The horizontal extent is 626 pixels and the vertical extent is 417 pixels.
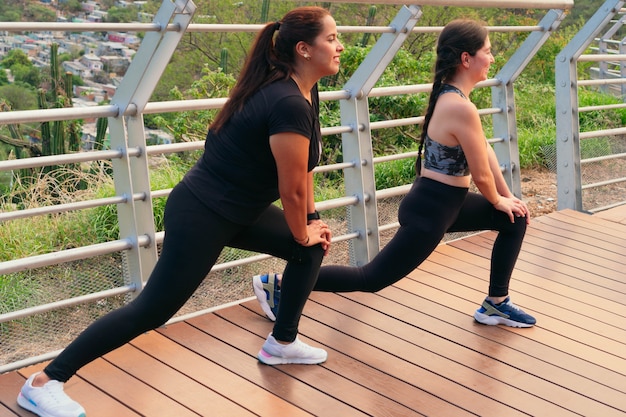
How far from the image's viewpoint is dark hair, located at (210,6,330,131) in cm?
328

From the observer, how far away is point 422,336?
13.9 feet

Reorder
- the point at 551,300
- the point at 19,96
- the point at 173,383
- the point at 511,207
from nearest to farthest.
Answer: the point at 173,383, the point at 511,207, the point at 551,300, the point at 19,96

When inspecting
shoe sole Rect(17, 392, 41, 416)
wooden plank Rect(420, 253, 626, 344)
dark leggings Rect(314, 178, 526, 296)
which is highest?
dark leggings Rect(314, 178, 526, 296)

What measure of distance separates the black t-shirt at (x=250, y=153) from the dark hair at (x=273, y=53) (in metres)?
0.04

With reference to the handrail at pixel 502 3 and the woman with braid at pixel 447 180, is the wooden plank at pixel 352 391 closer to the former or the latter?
the woman with braid at pixel 447 180

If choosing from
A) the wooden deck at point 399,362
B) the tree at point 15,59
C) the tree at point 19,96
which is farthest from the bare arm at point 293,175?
the tree at point 15,59

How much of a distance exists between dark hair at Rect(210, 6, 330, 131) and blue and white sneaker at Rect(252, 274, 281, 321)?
44.5 inches

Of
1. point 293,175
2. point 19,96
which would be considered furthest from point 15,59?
point 293,175

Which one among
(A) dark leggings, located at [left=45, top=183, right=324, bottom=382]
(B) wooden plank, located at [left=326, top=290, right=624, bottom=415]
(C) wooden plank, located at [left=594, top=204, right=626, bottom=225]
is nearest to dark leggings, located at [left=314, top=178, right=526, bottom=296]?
(B) wooden plank, located at [left=326, top=290, right=624, bottom=415]

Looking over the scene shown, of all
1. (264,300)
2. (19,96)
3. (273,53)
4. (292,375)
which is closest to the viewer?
(273,53)

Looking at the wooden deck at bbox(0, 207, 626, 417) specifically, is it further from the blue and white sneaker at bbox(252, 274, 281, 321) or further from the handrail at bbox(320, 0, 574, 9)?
the handrail at bbox(320, 0, 574, 9)

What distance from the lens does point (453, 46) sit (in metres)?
4.02

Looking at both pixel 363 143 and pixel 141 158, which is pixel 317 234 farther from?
pixel 363 143

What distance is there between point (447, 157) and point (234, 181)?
1.14 meters
